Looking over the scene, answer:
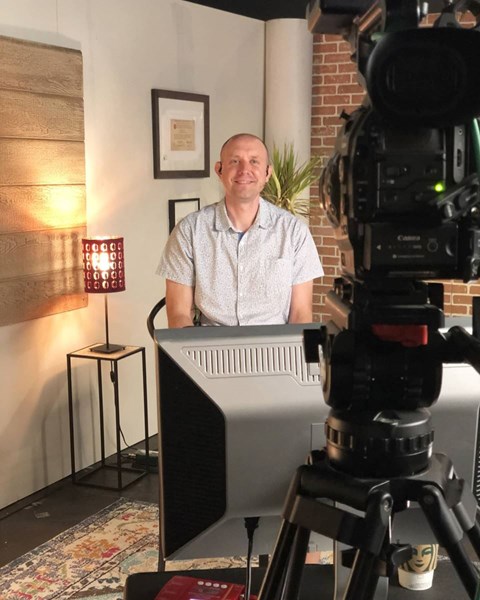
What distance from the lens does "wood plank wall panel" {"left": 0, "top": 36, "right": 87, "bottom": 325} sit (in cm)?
353

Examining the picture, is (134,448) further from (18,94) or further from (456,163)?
(456,163)

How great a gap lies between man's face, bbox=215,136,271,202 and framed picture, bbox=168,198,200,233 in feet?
6.05

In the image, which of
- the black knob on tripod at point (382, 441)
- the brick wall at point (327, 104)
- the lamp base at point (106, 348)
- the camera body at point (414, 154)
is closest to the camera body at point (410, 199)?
the camera body at point (414, 154)

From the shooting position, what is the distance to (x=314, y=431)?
3.82 feet

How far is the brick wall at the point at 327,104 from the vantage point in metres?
5.57

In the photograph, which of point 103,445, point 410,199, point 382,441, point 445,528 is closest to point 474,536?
point 445,528

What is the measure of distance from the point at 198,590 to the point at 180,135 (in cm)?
361

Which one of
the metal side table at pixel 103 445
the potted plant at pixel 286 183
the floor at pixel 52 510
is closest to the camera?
the floor at pixel 52 510

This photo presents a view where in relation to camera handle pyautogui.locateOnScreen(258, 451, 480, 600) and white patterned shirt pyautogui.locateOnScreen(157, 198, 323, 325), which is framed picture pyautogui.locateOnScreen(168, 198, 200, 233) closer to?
white patterned shirt pyautogui.locateOnScreen(157, 198, 323, 325)

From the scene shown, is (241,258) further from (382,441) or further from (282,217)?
(382,441)

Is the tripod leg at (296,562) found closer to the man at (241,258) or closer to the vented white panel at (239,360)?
the vented white panel at (239,360)

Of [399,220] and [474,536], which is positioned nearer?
[399,220]

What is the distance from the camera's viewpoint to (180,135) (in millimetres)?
4664

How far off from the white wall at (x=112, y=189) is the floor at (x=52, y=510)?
9 centimetres
